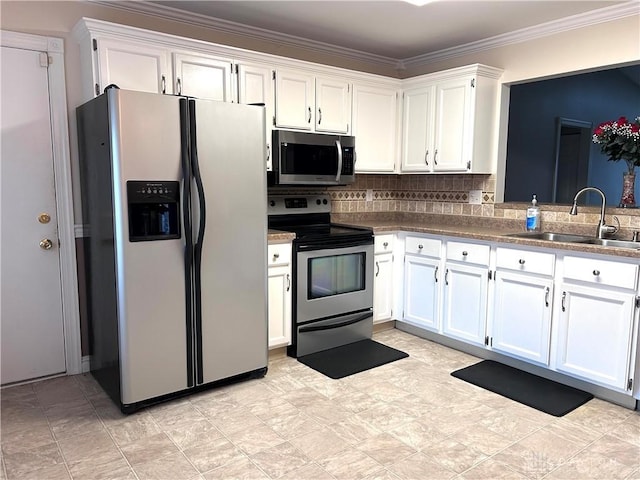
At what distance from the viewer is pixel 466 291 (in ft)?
11.3

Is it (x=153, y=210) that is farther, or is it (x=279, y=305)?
(x=279, y=305)

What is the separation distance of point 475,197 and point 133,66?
9.25 ft

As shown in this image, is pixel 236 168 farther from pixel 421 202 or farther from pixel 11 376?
pixel 421 202

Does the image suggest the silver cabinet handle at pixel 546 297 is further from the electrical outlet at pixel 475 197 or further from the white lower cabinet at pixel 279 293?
the white lower cabinet at pixel 279 293

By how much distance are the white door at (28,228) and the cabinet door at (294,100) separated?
1.50 meters

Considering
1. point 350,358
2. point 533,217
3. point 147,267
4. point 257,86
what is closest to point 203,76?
point 257,86

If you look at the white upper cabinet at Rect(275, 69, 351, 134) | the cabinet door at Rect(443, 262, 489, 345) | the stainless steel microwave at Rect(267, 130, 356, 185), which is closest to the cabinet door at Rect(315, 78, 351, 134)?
the white upper cabinet at Rect(275, 69, 351, 134)

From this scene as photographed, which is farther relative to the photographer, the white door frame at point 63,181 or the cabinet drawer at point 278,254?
the cabinet drawer at point 278,254

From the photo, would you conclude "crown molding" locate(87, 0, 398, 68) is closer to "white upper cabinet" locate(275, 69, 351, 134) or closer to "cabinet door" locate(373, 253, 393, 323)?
"white upper cabinet" locate(275, 69, 351, 134)

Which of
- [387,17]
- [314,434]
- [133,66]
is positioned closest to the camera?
[314,434]

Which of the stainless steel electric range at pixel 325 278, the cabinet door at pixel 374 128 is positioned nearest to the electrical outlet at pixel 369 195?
the cabinet door at pixel 374 128

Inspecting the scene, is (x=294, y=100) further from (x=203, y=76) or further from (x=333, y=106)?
(x=203, y=76)

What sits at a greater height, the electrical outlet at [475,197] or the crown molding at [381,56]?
the crown molding at [381,56]

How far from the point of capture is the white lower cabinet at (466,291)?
332cm
